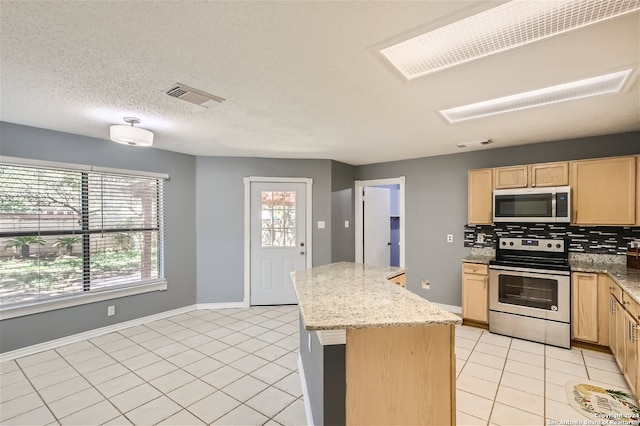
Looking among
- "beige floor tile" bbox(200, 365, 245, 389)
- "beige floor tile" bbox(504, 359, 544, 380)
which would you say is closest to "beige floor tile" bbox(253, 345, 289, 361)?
"beige floor tile" bbox(200, 365, 245, 389)

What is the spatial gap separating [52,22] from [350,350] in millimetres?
2159

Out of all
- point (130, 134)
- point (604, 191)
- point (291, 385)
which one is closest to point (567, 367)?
point (604, 191)

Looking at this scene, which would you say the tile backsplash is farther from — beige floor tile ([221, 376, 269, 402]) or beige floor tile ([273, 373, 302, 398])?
beige floor tile ([221, 376, 269, 402])

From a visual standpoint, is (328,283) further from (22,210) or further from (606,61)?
(22,210)

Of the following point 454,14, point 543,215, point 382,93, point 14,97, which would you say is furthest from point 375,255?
point 14,97

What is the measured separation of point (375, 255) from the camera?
5766 millimetres

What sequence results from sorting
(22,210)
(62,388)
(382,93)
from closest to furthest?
(382,93) → (62,388) → (22,210)

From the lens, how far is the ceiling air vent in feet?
7.14

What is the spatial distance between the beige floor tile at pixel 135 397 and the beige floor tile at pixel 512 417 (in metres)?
2.55

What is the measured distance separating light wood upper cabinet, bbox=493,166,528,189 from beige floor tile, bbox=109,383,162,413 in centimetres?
418

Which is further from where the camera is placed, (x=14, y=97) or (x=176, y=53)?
(x=14, y=97)

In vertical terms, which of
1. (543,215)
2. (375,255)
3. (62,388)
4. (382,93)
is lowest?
(62,388)

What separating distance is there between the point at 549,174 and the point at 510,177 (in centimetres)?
38

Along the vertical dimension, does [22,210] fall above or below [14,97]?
below
